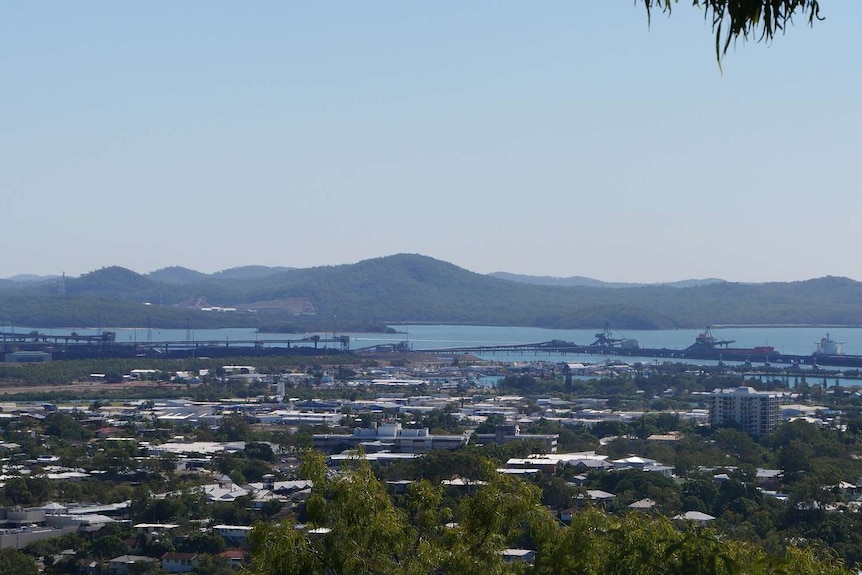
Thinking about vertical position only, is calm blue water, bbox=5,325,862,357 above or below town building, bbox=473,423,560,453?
above

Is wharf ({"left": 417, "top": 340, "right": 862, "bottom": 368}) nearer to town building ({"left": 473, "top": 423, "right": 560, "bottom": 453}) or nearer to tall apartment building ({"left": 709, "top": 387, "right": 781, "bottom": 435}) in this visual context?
tall apartment building ({"left": 709, "top": 387, "right": 781, "bottom": 435})

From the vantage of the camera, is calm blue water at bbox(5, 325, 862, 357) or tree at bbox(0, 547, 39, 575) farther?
calm blue water at bbox(5, 325, 862, 357)

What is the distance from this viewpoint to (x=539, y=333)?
16350cm

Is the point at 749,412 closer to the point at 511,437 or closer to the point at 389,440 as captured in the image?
the point at 511,437

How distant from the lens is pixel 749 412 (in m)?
52.0

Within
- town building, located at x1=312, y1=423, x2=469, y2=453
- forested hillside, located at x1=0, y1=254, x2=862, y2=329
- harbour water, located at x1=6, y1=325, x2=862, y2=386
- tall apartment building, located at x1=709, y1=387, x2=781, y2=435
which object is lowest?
town building, located at x1=312, y1=423, x2=469, y2=453

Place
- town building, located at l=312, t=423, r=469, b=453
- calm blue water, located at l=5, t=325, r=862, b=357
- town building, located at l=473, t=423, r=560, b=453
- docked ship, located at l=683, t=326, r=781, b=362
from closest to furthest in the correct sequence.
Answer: town building, located at l=312, t=423, r=469, b=453
town building, located at l=473, t=423, r=560, b=453
docked ship, located at l=683, t=326, r=781, b=362
calm blue water, located at l=5, t=325, r=862, b=357

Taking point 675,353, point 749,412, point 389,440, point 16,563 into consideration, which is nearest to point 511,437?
point 389,440

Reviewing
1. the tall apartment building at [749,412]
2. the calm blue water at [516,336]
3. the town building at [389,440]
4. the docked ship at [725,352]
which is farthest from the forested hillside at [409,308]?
the town building at [389,440]

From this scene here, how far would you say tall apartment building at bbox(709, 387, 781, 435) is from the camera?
51.5 metres

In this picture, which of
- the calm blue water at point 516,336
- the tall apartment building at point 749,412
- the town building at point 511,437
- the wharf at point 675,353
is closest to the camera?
the town building at point 511,437

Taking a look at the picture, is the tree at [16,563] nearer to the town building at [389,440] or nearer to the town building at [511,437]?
the town building at [389,440]

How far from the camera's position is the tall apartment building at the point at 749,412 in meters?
51.5

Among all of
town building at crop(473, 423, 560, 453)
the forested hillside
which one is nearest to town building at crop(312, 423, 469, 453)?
town building at crop(473, 423, 560, 453)
